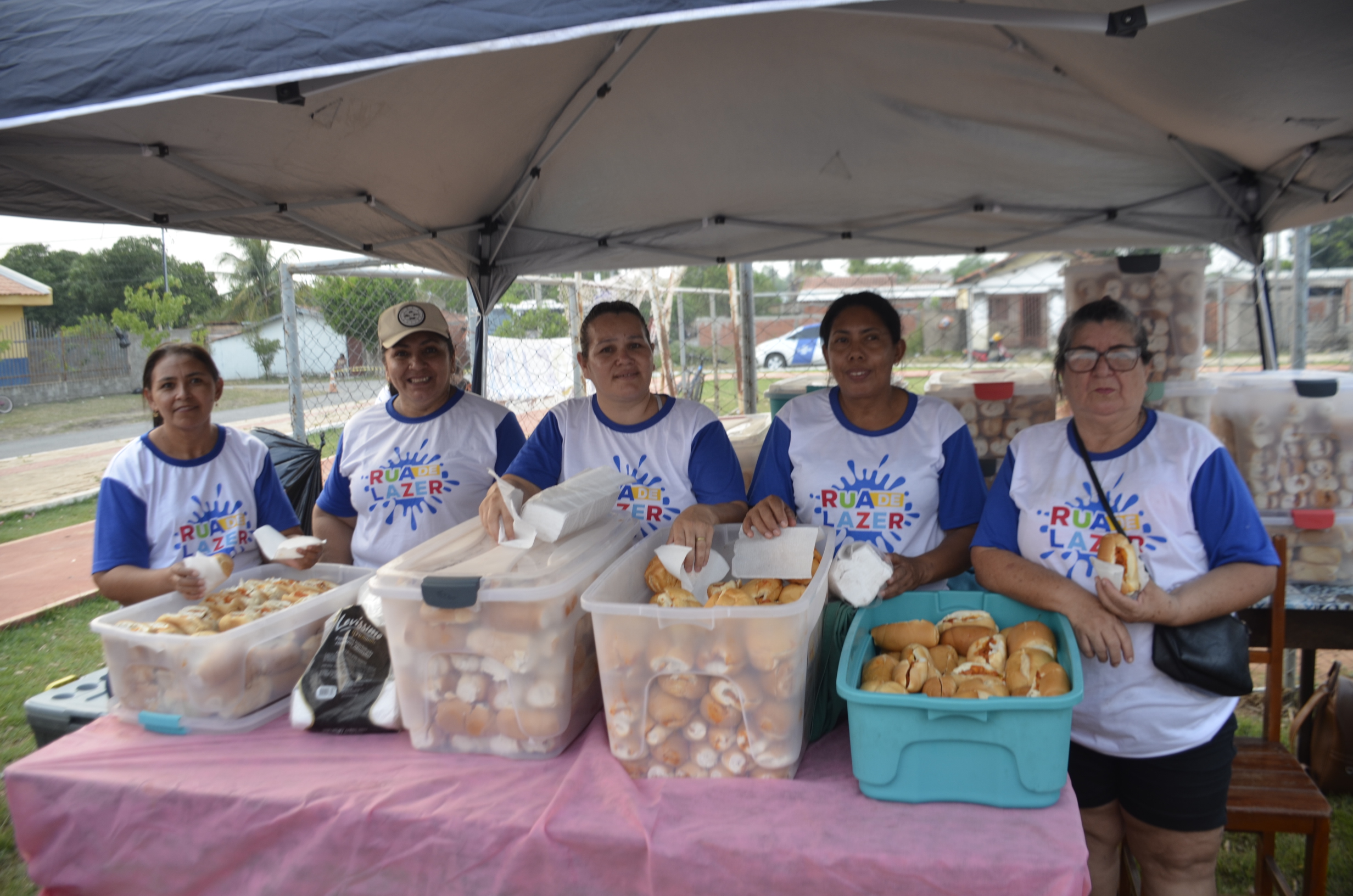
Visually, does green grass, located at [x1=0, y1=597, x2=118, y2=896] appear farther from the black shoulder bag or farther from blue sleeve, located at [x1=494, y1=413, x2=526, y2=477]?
the black shoulder bag

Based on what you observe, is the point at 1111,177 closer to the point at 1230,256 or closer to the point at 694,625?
the point at 1230,256

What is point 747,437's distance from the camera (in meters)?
3.76

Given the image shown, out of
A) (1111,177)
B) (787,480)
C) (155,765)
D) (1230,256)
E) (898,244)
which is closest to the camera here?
(155,765)

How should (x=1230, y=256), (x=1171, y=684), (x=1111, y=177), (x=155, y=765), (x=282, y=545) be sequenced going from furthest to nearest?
1. (x=1230, y=256)
2. (x=1111, y=177)
3. (x=282, y=545)
4. (x=1171, y=684)
5. (x=155, y=765)

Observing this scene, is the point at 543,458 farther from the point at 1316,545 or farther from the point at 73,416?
the point at 73,416

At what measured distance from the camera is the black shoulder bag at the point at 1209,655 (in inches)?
65.8

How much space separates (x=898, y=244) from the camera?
14.4ft

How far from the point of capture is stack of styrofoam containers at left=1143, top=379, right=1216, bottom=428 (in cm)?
321

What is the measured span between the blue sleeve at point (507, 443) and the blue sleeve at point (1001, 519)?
1.59 metres

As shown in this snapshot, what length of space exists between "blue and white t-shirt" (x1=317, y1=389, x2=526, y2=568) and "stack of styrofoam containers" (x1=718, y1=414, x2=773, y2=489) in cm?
97

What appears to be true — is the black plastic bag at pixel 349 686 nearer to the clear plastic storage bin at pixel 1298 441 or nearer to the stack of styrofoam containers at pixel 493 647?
Result: the stack of styrofoam containers at pixel 493 647

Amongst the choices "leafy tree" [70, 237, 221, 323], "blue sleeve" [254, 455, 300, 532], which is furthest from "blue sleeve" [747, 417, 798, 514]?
"leafy tree" [70, 237, 221, 323]

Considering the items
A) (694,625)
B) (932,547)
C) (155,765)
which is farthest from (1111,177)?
(155,765)

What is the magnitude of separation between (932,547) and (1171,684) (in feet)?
2.26
